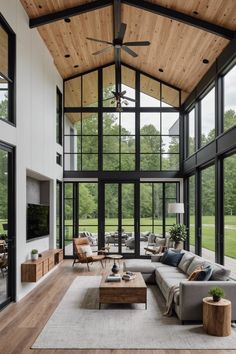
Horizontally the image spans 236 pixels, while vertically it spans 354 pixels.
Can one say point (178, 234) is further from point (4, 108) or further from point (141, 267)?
point (4, 108)

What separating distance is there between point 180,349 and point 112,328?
1.11 meters

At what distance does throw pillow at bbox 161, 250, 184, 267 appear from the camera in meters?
8.12

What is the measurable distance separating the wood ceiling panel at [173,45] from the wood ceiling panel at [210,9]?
0.52 metres

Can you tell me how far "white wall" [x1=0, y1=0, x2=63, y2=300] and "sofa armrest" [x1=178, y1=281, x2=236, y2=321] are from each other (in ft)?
10.1

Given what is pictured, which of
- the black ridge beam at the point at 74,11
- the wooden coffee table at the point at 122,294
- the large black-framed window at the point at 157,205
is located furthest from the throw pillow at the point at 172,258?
the black ridge beam at the point at 74,11

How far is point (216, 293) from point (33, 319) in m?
2.71

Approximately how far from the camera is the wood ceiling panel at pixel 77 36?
868cm

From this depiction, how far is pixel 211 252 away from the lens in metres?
8.59

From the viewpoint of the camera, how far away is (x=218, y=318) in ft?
15.9

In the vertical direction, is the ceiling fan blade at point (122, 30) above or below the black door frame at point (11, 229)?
above

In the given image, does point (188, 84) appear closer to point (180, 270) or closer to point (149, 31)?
point (149, 31)

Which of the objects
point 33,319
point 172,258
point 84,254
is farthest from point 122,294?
point 84,254

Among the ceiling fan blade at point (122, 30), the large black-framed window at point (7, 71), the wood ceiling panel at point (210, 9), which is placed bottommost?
the large black-framed window at point (7, 71)

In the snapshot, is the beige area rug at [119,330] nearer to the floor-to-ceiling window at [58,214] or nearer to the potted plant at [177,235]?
the potted plant at [177,235]
